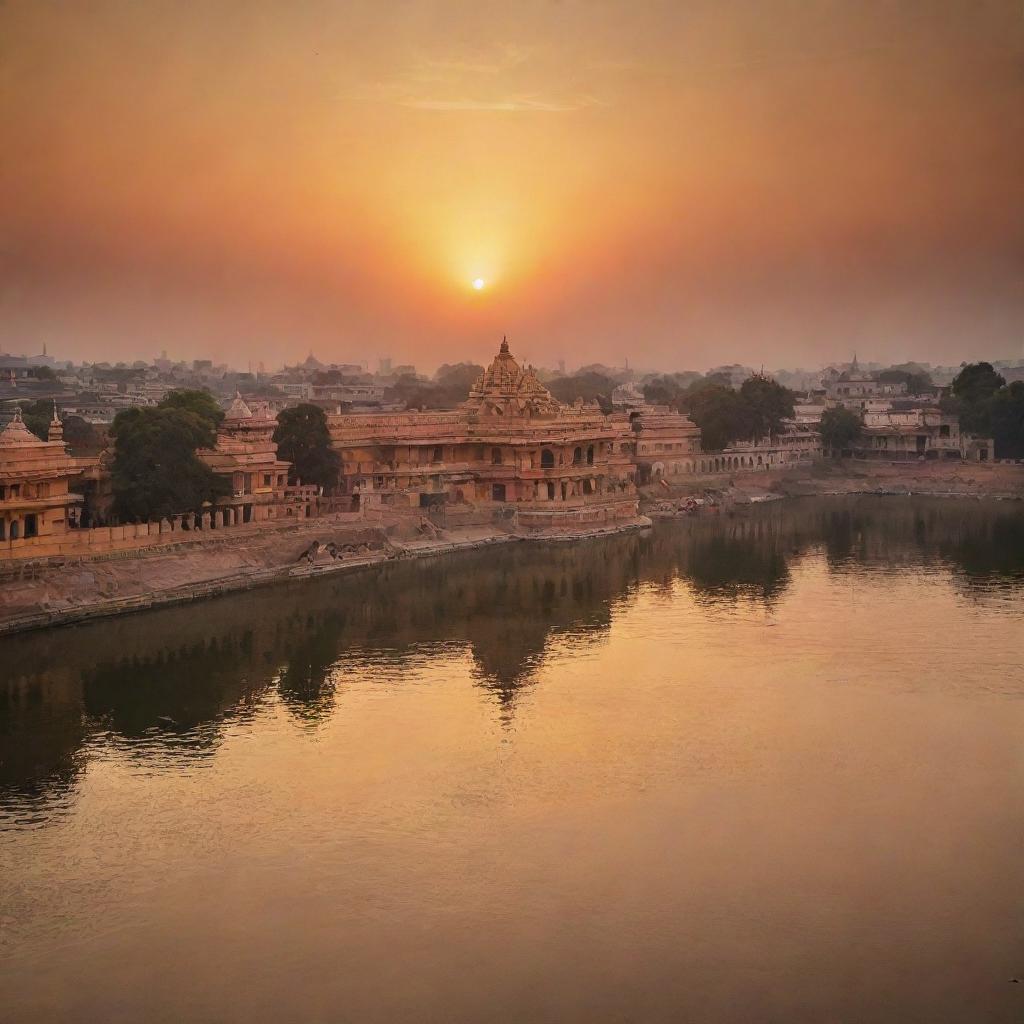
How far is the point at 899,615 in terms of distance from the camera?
17156mm

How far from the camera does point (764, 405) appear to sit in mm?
36312

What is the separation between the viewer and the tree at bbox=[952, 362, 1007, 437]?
35.1 m

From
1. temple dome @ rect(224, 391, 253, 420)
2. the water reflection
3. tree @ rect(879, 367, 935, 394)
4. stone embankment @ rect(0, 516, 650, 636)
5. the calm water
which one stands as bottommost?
the calm water

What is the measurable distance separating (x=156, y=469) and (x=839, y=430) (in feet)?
75.4

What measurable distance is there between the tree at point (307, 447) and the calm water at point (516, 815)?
625cm

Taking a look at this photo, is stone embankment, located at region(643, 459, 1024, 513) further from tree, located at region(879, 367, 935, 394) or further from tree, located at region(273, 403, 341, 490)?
tree, located at region(879, 367, 935, 394)

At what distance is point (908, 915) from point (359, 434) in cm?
1879

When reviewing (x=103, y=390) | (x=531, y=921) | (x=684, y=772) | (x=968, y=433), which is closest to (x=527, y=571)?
(x=684, y=772)

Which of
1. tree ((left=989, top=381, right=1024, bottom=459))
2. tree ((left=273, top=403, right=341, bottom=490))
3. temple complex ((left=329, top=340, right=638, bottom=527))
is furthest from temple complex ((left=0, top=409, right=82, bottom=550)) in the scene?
tree ((left=989, top=381, right=1024, bottom=459))

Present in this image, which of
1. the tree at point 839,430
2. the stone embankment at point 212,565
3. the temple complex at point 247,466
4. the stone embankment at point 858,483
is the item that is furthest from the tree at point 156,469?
the tree at point 839,430

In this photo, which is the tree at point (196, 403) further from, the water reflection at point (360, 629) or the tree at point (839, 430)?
the tree at point (839, 430)

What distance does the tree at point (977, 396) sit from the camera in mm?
35094

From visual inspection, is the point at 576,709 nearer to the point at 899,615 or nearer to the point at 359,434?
the point at 899,615

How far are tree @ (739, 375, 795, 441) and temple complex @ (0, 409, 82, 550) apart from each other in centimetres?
Answer: 2136
